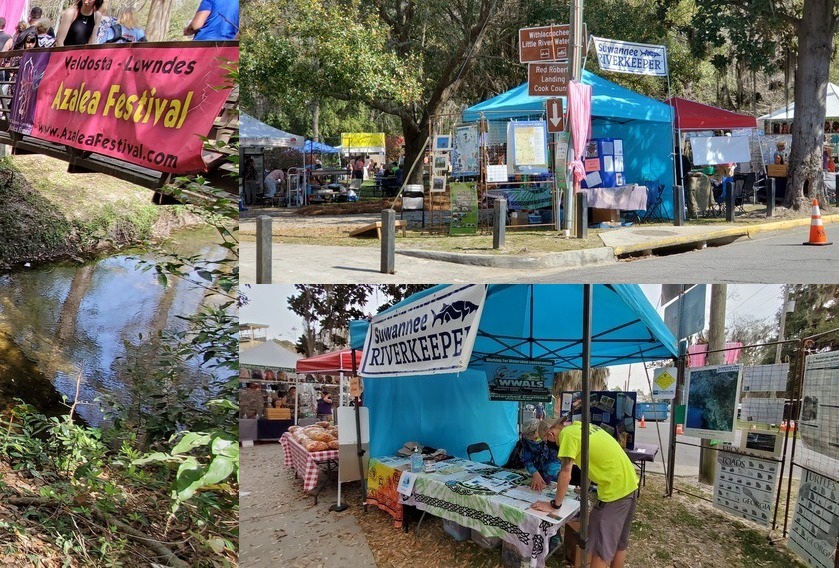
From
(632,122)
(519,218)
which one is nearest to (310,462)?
(519,218)

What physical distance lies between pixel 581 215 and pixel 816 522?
804 cm

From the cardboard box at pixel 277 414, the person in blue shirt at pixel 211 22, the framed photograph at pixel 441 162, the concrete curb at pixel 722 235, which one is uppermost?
the person in blue shirt at pixel 211 22

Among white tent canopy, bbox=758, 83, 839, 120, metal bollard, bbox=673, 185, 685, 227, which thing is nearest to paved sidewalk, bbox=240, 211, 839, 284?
metal bollard, bbox=673, 185, 685, 227

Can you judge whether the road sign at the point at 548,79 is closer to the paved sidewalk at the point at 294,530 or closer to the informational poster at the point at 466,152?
the informational poster at the point at 466,152

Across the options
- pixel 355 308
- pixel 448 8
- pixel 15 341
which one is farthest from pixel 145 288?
pixel 448 8

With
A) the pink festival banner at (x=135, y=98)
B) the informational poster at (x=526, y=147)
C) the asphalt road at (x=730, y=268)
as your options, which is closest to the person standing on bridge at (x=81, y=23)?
the pink festival banner at (x=135, y=98)

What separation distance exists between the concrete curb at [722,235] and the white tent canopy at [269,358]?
6048mm

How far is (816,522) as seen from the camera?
5.08 m

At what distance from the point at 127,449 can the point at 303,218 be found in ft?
39.1

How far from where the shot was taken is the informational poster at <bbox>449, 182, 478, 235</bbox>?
528 inches

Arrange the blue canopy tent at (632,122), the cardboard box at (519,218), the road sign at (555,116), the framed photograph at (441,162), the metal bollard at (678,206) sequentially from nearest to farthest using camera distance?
1. the road sign at (555,116)
2. the metal bollard at (678,206)
3. the cardboard box at (519,218)
4. the blue canopy tent at (632,122)
5. the framed photograph at (441,162)

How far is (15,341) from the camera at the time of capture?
1287 cm

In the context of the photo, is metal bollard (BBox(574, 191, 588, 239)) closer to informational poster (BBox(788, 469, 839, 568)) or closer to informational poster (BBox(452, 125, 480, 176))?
informational poster (BBox(452, 125, 480, 176))

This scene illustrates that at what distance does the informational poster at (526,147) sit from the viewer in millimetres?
14055
